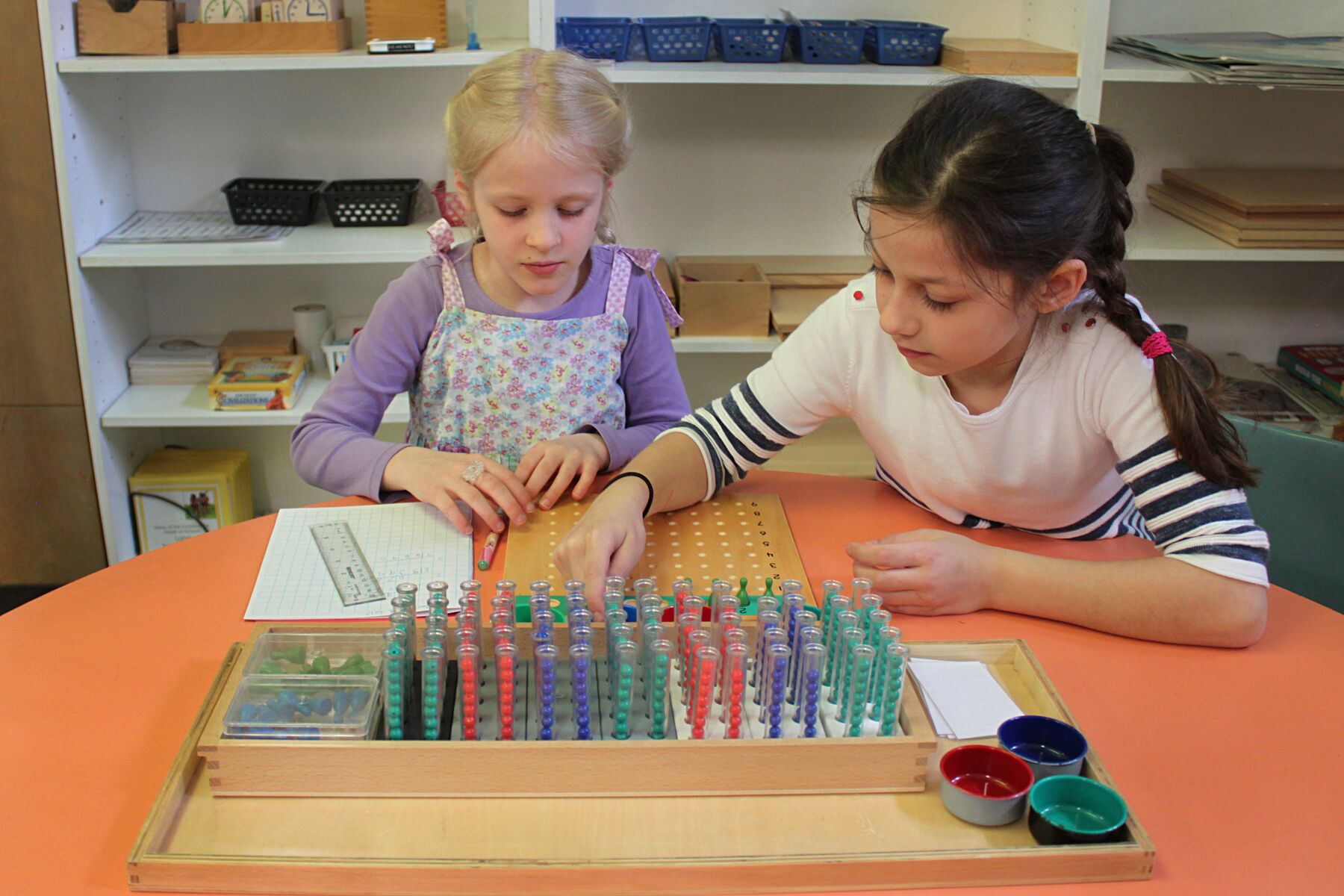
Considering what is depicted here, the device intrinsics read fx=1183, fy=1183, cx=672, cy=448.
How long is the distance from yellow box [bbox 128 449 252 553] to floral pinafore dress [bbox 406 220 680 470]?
1102 mm

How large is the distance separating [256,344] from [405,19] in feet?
2.50

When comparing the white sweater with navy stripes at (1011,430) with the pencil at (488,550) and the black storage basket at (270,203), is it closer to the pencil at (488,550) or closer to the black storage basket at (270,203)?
the pencil at (488,550)

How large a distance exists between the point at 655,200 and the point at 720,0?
0.42 m

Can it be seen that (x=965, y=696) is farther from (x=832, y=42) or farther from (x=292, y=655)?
(x=832, y=42)

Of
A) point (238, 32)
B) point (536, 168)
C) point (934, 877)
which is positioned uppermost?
point (238, 32)

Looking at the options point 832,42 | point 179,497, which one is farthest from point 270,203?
point 832,42

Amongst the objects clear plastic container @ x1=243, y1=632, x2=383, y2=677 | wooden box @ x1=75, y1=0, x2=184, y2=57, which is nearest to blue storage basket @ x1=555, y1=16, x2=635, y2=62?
wooden box @ x1=75, y1=0, x2=184, y2=57

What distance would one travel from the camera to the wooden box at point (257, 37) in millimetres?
2119

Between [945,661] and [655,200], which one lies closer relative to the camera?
[945,661]

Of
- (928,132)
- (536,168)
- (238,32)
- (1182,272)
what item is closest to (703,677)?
(928,132)

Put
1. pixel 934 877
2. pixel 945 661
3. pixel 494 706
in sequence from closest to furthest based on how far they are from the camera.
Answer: pixel 934 877, pixel 494 706, pixel 945 661

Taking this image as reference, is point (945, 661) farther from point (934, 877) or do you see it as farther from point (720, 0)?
point (720, 0)

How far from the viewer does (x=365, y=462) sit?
1.36 meters

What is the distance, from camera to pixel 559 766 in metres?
0.83
